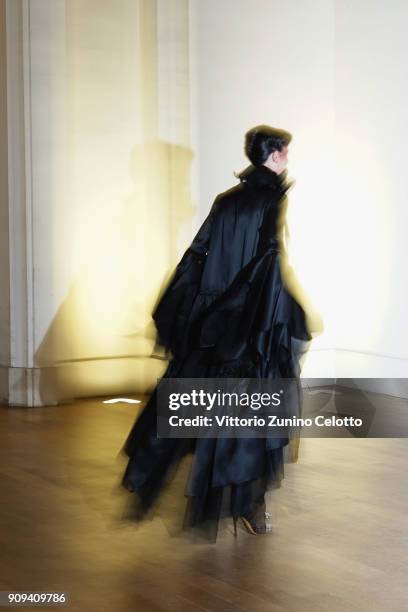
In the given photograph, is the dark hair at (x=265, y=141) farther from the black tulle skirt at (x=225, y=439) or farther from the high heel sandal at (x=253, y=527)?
the high heel sandal at (x=253, y=527)

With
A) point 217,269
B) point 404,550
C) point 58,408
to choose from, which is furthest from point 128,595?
point 58,408

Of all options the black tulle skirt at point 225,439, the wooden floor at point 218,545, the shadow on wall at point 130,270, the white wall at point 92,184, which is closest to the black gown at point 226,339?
the black tulle skirt at point 225,439

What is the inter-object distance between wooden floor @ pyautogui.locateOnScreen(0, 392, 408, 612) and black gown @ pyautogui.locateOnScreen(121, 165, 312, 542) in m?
0.22

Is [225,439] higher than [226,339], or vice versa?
[226,339]

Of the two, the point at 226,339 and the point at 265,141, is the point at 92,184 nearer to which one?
the point at 265,141

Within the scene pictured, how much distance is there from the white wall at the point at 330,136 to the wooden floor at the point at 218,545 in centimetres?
221

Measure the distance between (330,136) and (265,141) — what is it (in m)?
4.07

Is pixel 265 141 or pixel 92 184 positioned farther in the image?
pixel 92 184

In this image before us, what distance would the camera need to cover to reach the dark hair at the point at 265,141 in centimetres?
438

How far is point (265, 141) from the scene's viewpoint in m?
4.39

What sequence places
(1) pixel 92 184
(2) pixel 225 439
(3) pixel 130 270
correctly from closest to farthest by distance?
1. (2) pixel 225 439
2. (1) pixel 92 184
3. (3) pixel 130 270

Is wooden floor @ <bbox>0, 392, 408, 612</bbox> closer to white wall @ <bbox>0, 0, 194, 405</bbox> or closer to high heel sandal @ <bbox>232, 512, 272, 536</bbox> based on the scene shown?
high heel sandal @ <bbox>232, 512, 272, 536</bbox>

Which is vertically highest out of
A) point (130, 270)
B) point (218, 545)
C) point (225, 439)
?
point (130, 270)

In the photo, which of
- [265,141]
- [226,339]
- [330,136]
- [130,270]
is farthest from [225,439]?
[330,136]
